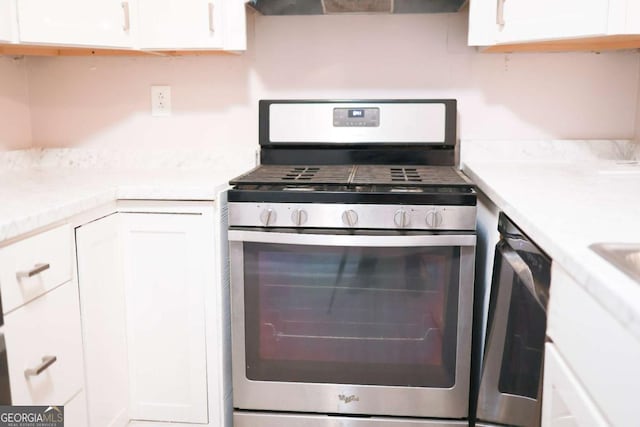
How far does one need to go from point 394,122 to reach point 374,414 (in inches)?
39.0

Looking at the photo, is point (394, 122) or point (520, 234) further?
point (394, 122)

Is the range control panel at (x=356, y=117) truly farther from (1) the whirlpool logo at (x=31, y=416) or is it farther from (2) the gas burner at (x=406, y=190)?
(1) the whirlpool logo at (x=31, y=416)

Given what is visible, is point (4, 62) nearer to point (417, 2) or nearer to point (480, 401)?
point (417, 2)

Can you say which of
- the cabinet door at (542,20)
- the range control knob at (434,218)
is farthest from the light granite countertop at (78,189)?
the cabinet door at (542,20)

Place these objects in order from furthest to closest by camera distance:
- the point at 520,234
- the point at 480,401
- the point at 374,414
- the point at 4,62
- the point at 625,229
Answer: the point at 4,62, the point at 374,414, the point at 480,401, the point at 520,234, the point at 625,229

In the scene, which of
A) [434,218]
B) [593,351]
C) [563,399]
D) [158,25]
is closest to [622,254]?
[593,351]

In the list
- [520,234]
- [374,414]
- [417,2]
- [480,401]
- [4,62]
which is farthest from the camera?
[4,62]

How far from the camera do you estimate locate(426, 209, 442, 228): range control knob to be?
1.60 metres

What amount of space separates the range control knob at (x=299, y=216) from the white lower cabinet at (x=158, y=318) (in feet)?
0.80

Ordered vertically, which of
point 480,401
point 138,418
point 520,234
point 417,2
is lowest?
point 138,418

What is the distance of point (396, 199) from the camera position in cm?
161

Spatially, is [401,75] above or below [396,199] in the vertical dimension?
above

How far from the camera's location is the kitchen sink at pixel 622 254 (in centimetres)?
80

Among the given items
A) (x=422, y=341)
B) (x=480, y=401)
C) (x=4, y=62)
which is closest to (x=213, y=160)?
(x=4, y=62)
